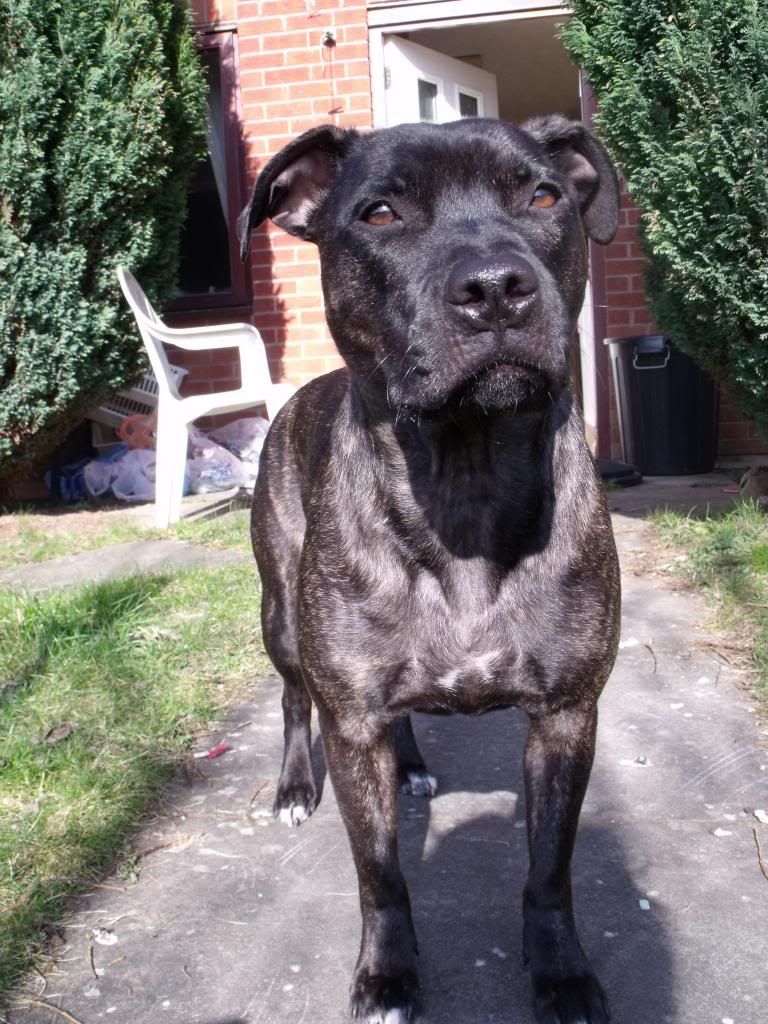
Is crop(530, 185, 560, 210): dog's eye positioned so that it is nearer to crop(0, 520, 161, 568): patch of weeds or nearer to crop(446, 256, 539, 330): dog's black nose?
crop(446, 256, 539, 330): dog's black nose

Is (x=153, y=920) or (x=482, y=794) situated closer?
(x=153, y=920)

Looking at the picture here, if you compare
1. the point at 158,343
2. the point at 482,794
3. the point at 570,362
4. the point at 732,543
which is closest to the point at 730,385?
the point at 732,543

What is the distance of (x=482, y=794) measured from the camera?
291cm

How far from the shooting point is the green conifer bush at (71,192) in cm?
599

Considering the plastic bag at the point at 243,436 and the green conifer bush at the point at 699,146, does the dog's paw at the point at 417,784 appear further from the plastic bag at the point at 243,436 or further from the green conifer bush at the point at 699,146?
the plastic bag at the point at 243,436

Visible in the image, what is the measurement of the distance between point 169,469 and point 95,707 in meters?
3.30

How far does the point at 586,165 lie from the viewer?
8.70ft

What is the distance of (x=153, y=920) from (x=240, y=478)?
5641mm

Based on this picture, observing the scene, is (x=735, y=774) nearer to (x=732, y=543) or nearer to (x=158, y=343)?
(x=732, y=543)

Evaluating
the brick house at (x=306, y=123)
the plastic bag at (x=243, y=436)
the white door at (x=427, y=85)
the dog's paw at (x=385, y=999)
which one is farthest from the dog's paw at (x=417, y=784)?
the white door at (x=427, y=85)

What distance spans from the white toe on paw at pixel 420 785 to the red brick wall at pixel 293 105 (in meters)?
5.90

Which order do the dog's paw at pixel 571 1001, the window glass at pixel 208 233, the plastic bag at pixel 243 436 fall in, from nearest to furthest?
the dog's paw at pixel 571 1001 → the plastic bag at pixel 243 436 → the window glass at pixel 208 233

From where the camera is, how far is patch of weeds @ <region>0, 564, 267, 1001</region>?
2.47 m

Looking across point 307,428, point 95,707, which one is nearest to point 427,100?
point 307,428
